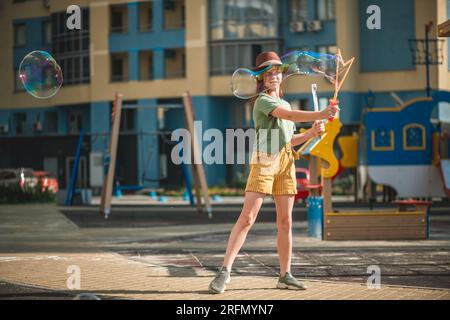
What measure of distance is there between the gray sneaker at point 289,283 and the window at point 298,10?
45077 millimetres

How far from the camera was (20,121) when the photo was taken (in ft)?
197

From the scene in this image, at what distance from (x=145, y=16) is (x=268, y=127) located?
4754 cm

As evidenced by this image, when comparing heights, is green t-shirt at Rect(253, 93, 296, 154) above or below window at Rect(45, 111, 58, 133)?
below

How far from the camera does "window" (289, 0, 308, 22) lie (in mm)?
52906

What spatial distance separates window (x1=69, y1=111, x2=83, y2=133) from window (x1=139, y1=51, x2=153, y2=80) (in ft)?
18.2

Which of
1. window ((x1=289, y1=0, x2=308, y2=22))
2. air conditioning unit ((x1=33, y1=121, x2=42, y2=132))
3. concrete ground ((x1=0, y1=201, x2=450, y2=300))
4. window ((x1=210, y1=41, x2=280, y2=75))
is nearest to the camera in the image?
concrete ground ((x1=0, y1=201, x2=450, y2=300))

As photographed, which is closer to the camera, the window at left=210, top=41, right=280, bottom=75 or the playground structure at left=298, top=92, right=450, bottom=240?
the playground structure at left=298, top=92, right=450, bottom=240

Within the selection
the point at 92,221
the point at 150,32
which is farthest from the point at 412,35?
the point at 92,221

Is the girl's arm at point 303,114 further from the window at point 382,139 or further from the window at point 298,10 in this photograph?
the window at point 298,10

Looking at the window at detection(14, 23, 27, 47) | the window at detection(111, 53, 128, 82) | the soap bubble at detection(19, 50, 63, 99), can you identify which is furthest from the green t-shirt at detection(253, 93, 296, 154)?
the window at detection(14, 23, 27, 47)

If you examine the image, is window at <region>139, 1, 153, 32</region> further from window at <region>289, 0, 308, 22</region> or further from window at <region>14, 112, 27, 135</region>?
window at <region>14, 112, 27, 135</region>

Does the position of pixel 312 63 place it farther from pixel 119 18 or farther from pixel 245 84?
pixel 119 18
